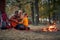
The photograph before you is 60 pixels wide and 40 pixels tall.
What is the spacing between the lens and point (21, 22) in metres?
16.9

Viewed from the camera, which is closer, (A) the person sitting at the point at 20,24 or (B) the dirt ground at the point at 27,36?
(B) the dirt ground at the point at 27,36

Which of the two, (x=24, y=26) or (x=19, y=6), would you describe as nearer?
(x=24, y=26)

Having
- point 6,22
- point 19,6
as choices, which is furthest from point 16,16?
point 19,6

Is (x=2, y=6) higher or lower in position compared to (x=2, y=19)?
higher

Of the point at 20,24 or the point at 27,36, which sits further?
the point at 20,24

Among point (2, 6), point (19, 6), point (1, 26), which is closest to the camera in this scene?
point (1, 26)

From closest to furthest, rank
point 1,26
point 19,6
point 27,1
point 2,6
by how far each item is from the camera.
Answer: point 1,26
point 2,6
point 27,1
point 19,6

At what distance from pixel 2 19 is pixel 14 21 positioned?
3.85 feet

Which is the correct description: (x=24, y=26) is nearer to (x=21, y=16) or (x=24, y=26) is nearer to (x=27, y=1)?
(x=21, y=16)

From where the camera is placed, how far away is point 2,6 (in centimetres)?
1619

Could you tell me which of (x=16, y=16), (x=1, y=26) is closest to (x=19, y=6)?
(x=16, y=16)

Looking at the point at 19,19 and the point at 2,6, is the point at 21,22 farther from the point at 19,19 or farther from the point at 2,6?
the point at 2,6

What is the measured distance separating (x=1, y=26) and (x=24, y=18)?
8.29 feet

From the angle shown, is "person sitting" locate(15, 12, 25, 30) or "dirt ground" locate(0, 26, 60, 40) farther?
"person sitting" locate(15, 12, 25, 30)
